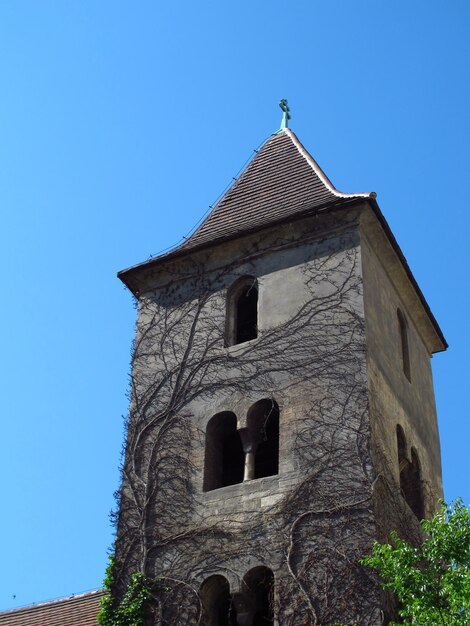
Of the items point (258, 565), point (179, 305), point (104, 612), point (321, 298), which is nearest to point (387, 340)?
point (321, 298)

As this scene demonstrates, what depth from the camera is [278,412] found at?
18844 mm

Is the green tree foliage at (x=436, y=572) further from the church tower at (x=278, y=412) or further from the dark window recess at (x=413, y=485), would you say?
the dark window recess at (x=413, y=485)

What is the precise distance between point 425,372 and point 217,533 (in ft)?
23.0

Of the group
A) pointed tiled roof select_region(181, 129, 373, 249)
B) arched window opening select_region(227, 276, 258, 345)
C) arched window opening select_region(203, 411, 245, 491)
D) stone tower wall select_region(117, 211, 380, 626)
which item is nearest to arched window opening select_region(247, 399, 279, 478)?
stone tower wall select_region(117, 211, 380, 626)

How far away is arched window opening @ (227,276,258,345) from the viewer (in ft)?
67.8

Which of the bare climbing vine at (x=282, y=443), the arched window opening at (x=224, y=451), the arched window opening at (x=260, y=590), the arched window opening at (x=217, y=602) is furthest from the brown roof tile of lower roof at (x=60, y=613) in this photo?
the arched window opening at (x=260, y=590)

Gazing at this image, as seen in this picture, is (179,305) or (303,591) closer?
(303,591)

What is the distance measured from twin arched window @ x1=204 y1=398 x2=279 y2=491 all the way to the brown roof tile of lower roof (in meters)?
3.25

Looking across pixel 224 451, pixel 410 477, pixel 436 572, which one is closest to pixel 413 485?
pixel 410 477

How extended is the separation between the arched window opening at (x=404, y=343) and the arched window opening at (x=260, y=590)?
580 centimetres

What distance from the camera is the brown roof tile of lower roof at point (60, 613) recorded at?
19969mm

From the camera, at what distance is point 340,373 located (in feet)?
60.6

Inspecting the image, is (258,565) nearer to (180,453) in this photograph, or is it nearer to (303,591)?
(303,591)

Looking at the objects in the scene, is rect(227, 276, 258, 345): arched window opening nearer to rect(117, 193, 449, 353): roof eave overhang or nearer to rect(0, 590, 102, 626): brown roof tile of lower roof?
rect(117, 193, 449, 353): roof eave overhang
